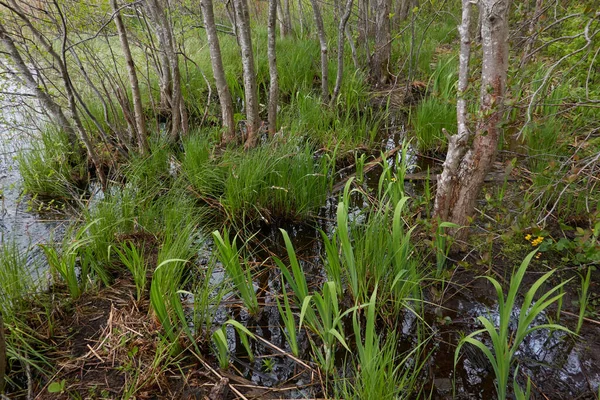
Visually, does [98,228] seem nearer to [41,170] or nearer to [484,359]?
[41,170]

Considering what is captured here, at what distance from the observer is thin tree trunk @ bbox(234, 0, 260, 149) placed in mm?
3424

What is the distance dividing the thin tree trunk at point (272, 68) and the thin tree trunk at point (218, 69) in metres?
0.40

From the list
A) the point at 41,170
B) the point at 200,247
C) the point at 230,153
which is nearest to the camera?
the point at 200,247

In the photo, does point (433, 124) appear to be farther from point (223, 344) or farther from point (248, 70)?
point (223, 344)

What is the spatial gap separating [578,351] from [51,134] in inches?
186

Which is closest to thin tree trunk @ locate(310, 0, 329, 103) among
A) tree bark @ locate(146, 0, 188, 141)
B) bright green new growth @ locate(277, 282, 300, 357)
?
tree bark @ locate(146, 0, 188, 141)

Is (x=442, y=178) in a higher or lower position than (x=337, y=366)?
higher

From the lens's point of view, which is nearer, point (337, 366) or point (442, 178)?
point (337, 366)

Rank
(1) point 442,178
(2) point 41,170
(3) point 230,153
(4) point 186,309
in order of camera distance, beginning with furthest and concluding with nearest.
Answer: (2) point 41,170 → (3) point 230,153 → (1) point 442,178 → (4) point 186,309

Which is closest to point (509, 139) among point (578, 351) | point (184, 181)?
point (578, 351)

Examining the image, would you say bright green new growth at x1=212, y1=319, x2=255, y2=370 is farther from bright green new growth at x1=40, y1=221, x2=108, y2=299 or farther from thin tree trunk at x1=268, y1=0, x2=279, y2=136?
thin tree trunk at x1=268, y1=0, x2=279, y2=136

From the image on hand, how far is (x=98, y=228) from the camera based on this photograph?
2625 mm

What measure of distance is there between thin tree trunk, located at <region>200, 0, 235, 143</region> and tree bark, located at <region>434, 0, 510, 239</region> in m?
2.11

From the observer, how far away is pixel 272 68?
3875mm
